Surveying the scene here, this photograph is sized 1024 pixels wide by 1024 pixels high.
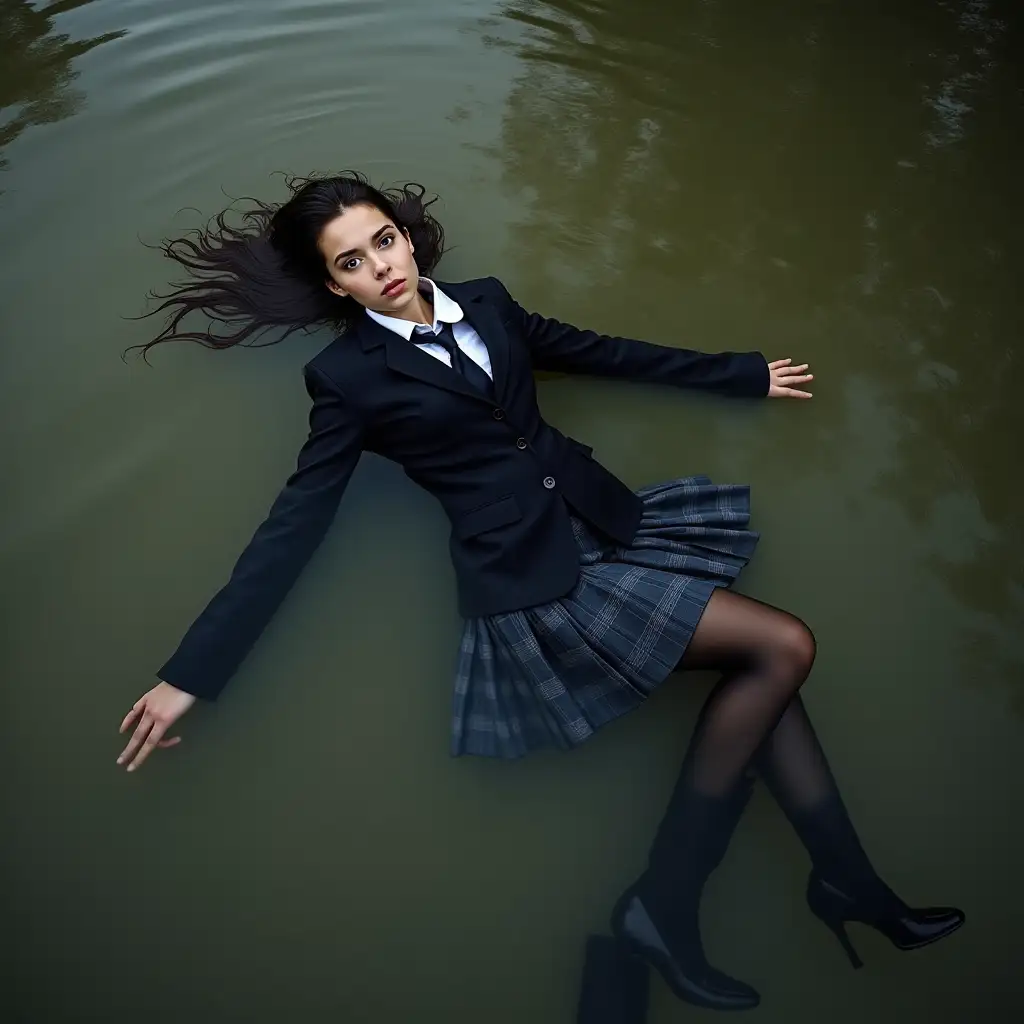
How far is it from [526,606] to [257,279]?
1.17 m

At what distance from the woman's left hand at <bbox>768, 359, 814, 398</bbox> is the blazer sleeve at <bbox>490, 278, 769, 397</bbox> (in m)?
0.05

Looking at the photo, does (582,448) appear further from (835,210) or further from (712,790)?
(835,210)

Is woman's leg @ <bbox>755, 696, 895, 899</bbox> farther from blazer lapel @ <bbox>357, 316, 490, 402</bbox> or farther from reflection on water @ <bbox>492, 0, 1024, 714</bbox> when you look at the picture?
blazer lapel @ <bbox>357, 316, 490, 402</bbox>

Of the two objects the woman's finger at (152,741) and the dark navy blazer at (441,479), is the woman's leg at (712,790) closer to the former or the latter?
the dark navy blazer at (441,479)

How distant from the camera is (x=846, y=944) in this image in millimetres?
1792

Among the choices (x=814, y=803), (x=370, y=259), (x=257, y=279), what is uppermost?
(x=370, y=259)

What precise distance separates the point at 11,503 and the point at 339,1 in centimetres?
233

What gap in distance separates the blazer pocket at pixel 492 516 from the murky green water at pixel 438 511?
341 millimetres

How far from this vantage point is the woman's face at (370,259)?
1.83 m

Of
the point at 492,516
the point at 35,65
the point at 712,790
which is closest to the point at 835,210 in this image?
the point at 492,516

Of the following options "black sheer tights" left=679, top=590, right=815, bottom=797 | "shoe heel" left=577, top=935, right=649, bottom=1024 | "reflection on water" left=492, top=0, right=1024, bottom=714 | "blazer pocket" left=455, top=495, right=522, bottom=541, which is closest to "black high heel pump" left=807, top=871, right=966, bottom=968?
"black sheer tights" left=679, top=590, right=815, bottom=797

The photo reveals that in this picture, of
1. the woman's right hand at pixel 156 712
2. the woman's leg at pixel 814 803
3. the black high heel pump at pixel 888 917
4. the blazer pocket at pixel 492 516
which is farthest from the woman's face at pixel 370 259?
the black high heel pump at pixel 888 917

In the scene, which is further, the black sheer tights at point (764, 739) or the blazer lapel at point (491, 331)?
the blazer lapel at point (491, 331)

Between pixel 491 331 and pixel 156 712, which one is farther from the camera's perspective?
pixel 491 331
